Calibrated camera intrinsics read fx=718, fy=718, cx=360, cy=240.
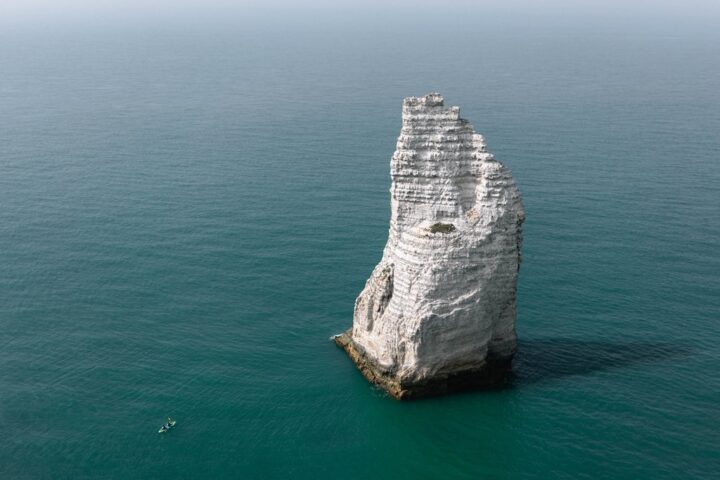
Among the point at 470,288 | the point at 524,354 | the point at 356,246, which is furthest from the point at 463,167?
the point at 356,246

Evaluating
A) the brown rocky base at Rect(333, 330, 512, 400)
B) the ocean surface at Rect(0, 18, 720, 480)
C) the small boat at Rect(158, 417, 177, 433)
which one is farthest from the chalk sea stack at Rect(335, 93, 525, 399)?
the small boat at Rect(158, 417, 177, 433)

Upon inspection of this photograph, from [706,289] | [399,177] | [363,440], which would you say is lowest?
[363,440]

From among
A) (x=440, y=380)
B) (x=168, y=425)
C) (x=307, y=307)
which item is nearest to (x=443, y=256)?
(x=440, y=380)

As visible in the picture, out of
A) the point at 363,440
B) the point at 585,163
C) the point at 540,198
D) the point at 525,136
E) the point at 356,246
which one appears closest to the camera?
the point at 363,440

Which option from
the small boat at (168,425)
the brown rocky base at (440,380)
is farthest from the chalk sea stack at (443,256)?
the small boat at (168,425)

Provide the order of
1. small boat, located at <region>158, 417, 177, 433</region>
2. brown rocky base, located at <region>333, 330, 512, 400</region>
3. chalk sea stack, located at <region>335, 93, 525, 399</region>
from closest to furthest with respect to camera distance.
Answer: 1. small boat, located at <region>158, 417, 177, 433</region>
2. chalk sea stack, located at <region>335, 93, 525, 399</region>
3. brown rocky base, located at <region>333, 330, 512, 400</region>

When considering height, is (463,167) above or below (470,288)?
above

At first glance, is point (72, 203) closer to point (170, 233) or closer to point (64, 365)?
point (170, 233)

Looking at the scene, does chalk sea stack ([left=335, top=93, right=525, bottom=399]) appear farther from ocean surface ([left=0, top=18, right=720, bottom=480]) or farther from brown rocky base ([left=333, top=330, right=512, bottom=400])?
ocean surface ([left=0, top=18, right=720, bottom=480])
